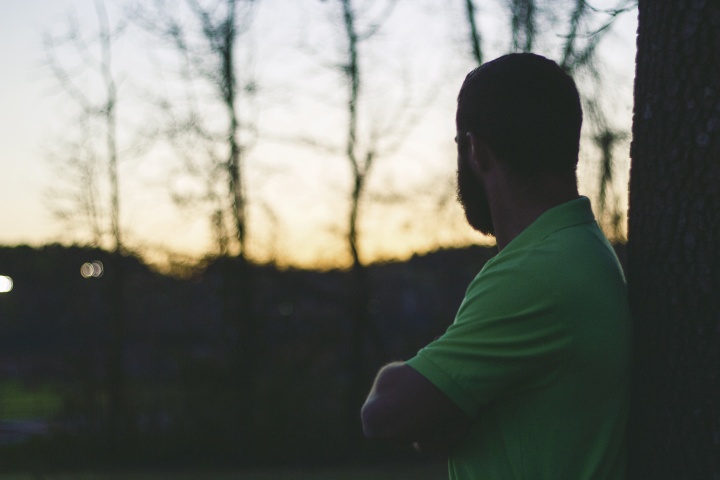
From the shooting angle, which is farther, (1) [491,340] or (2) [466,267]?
(2) [466,267]

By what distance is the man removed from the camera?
1661mm

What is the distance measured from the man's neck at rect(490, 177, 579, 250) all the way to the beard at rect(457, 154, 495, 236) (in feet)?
0.22

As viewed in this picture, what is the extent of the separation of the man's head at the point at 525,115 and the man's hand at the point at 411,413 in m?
0.52

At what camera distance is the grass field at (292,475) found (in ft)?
59.6

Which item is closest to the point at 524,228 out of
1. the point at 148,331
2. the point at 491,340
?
the point at 491,340

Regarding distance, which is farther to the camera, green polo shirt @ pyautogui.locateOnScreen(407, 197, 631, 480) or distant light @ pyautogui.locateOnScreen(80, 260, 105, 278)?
Answer: distant light @ pyautogui.locateOnScreen(80, 260, 105, 278)

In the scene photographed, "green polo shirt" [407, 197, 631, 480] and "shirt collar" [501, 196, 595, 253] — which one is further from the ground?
"shirt collar" [501, 196, 595, 253]

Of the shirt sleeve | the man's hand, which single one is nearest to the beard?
the shirt sleeve

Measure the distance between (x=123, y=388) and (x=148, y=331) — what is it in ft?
7.58

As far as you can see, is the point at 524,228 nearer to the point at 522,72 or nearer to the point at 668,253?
the point at 522,72

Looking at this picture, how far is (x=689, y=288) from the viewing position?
2.01 m

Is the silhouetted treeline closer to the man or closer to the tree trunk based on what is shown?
the tree trunk

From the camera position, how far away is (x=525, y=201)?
184cm

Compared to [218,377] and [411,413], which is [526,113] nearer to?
[411,413]
